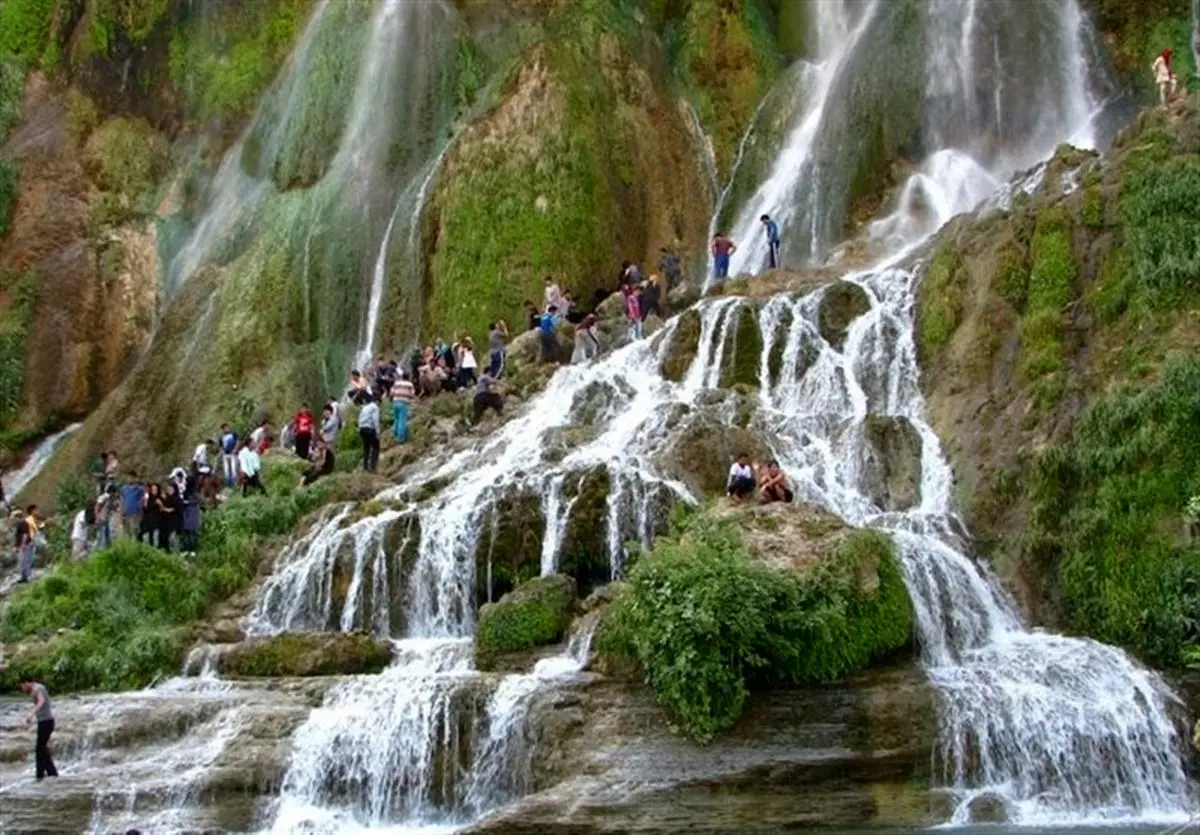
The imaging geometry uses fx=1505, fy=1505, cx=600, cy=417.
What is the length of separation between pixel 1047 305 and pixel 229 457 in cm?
1669

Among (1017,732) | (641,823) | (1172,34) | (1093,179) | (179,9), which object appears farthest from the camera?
(179,9)

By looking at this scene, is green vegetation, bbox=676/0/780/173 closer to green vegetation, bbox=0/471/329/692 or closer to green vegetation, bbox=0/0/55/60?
green vegetation, bbox=0/471/329/692

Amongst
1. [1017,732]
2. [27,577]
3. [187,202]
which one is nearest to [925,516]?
[1017,732]

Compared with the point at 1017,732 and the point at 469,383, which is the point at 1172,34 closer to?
the point at 469,383

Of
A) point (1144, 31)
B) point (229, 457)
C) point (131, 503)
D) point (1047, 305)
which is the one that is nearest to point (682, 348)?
point (1047, 305)

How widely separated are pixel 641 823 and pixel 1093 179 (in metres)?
16.5

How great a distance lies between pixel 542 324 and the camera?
3319cm

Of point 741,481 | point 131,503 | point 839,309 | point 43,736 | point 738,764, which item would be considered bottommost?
point 738,764

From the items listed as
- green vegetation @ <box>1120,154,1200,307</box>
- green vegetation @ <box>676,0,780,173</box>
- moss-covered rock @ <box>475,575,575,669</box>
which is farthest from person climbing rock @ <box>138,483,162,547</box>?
green vegetation @ <box>676,0,780,173</box>

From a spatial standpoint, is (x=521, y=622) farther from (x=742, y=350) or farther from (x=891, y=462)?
(x=742, y=350)

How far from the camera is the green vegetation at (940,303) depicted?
27.4m

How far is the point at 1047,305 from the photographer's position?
85.0 feet

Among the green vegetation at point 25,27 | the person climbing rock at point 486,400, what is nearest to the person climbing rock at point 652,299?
the person climbing rock at point 486,400

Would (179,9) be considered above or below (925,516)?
above
